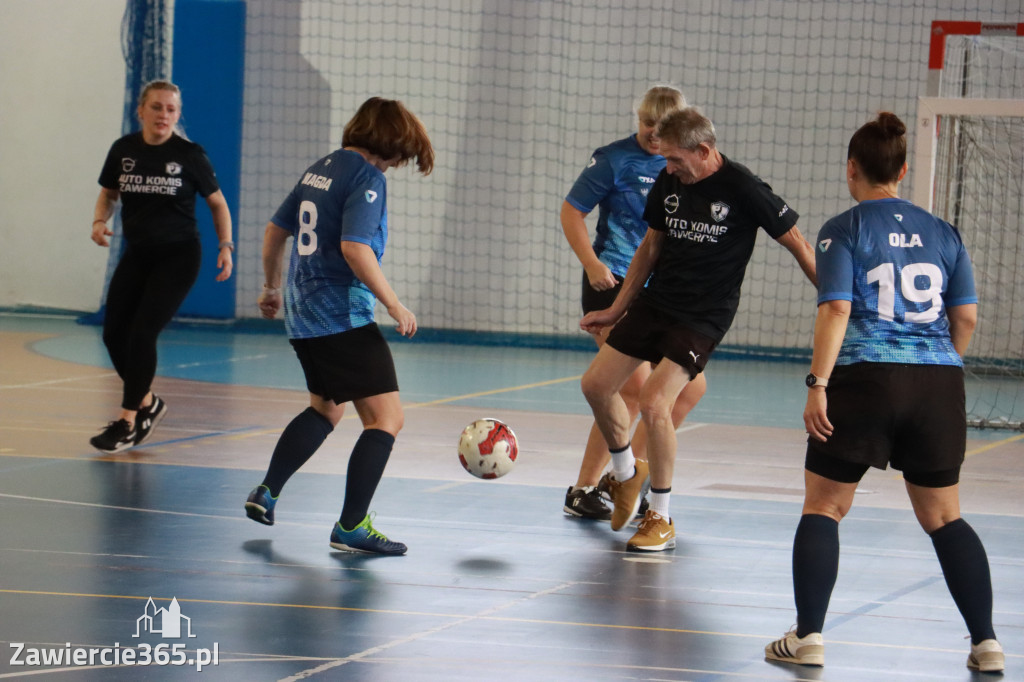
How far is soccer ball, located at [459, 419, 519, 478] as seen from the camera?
550 centimetres

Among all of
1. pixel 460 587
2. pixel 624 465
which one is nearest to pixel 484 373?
pixel 624 465

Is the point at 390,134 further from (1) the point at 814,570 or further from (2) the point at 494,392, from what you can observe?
(2) the point at 494,392

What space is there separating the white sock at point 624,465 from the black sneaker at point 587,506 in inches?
11.7

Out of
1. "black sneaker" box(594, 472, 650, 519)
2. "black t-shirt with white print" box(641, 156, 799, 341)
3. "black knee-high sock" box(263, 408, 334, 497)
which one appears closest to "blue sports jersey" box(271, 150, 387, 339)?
"black knee-high sock" box(263, 408, 334, 497)

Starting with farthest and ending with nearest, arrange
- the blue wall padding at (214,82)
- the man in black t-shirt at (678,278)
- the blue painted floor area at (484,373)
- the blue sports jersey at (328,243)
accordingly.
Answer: the blue wall padding at (214,82) < the blue painted floor area at (484,373) < the man in black t-shirt at (678,278) < the blue sports jersey at (328,243)

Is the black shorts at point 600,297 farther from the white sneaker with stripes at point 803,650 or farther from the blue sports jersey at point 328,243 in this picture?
the white sneaker with stripes at point 803,650

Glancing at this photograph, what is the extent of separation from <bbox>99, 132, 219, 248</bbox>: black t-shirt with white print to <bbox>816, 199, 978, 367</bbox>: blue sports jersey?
4159 millimetres

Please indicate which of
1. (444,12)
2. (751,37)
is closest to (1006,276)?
(751,37)

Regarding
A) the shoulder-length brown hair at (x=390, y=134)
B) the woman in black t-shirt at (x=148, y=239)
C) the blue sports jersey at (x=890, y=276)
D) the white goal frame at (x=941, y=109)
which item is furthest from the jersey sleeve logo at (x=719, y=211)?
the white goal frame at (x=941, y=109)

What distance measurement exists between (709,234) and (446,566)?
4.91 feet

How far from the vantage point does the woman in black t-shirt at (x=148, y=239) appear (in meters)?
6.73

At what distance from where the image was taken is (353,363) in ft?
15.3

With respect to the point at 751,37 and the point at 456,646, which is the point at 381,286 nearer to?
the point at 456,646

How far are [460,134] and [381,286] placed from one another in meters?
10.2
